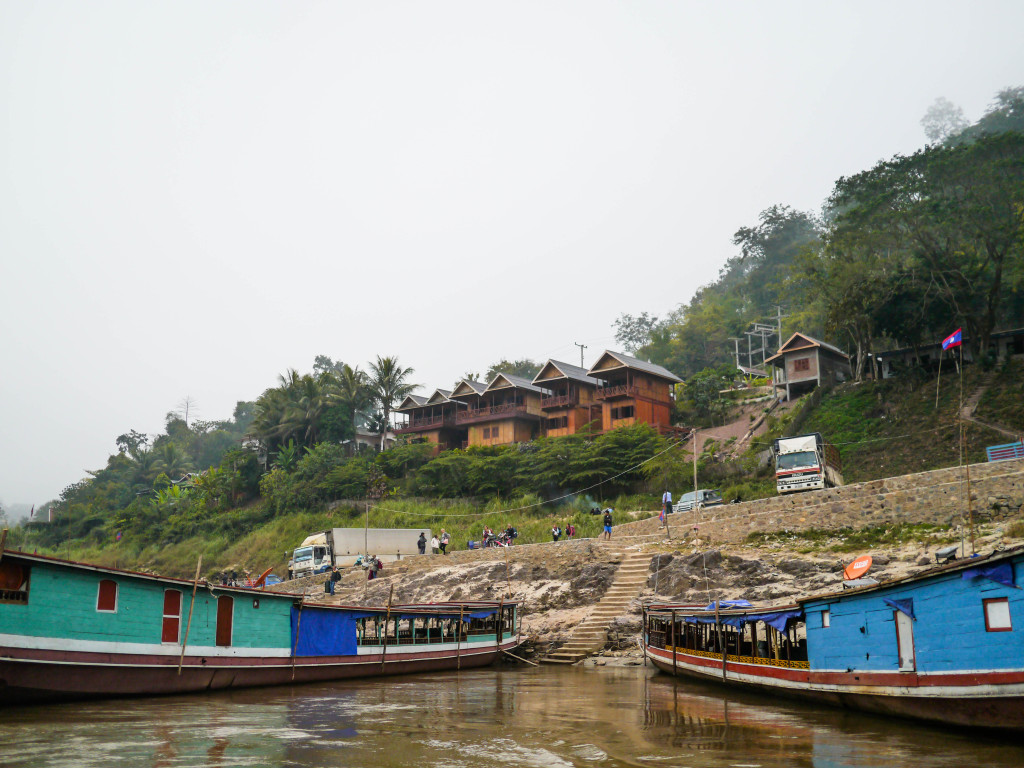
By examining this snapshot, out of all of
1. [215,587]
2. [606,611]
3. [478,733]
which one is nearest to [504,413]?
[606,611]

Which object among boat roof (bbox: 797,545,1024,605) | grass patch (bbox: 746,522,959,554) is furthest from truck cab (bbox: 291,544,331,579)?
boat roof (bbox: 797,545,1024,605)

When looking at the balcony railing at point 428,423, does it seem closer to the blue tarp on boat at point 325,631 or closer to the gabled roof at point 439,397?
the gabled roof at point 439,397

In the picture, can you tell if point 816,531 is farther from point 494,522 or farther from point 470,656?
point 494,522

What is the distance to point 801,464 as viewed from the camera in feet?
94.9

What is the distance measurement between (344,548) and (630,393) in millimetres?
21392

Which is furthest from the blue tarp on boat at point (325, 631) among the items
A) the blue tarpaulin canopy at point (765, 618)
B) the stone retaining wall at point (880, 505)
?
the stone retaining wall at point (880, 505)

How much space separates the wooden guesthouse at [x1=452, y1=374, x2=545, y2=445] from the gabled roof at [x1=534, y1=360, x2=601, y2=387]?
1.55 metres

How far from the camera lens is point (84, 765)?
31.3 feet

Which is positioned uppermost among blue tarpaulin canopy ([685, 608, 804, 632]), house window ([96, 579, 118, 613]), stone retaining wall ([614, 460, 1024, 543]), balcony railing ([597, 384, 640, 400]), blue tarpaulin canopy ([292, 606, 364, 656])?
balcony railing ([597, 384, 640, 400])

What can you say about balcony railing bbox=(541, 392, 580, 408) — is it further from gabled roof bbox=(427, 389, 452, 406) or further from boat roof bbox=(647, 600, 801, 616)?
boat roof bbox=(647, 600, 801, 616)

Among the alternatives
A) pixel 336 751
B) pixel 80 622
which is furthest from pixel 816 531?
pixel 80 622

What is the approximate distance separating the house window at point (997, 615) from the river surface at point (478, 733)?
1572 mm

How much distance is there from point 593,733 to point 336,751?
4184mm

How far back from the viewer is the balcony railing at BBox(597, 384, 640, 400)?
166ft
